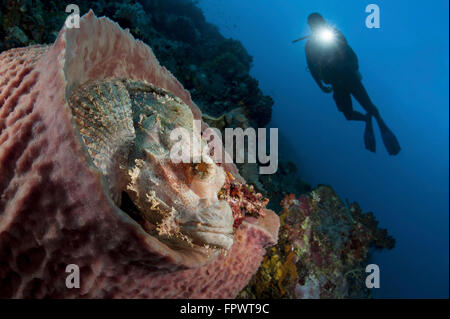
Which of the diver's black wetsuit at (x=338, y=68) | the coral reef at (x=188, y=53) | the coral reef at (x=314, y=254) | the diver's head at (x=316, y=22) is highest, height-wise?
the diver's head at (x=316, y=22)

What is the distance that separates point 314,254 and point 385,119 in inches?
2567

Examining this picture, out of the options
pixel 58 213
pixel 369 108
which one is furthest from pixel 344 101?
pixel 58 213

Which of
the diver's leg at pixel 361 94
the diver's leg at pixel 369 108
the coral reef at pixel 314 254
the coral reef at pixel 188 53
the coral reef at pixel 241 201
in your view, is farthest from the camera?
the diver's leg at pixel 369 108

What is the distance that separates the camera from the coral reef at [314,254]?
3.71 m

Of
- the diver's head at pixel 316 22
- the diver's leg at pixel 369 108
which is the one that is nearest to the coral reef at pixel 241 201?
the diver's head at pixel 316 22

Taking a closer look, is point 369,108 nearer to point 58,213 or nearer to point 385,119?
point 58,213

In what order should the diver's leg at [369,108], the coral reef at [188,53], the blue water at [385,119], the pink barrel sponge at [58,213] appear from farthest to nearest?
1. the blue water at [385,119]
2. the diver's leg at [369,108]
3. the coral reef at [188,53]
4. the pink barrel sponge at [58,213]

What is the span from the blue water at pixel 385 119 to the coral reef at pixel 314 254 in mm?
18685

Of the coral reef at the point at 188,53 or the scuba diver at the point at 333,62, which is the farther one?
the scuba diver at the point at 333,62

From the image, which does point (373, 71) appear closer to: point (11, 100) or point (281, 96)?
point (281, 96)

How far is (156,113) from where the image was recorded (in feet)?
6.82

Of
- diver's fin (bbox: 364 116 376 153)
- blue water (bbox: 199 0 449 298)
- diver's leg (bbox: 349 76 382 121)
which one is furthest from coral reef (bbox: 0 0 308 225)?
blue water (bbox: 199 0 449 298)

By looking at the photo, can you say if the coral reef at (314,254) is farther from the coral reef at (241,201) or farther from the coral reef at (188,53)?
the coral reef at (241,201)

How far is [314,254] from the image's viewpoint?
181 inches
